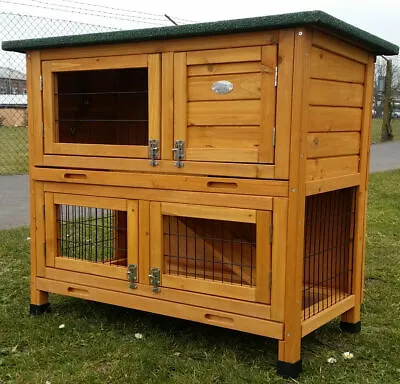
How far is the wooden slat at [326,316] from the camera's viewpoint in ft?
10.3

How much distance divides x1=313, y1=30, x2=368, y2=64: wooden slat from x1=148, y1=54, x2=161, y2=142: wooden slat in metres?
0.85

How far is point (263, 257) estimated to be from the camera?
3.07 meters

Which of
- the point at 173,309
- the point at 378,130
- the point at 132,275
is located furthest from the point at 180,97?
the point at 378,130

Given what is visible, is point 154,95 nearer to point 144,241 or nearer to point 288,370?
point 144,241

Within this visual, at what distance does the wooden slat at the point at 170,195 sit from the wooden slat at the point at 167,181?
2cm

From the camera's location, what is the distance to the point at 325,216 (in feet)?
12.4

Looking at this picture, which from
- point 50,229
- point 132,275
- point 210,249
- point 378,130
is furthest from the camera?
point 378,130

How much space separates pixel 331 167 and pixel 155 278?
115 centimetres

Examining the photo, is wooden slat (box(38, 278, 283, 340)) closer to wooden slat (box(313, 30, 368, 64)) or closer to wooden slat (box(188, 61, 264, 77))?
wooden slat (box(188, 61, 264, 77))

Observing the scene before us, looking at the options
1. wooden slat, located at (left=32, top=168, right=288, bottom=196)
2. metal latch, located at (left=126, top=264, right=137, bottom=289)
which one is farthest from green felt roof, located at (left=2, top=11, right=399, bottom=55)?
metal latch, located at (left=126, top=264, right=137, bottom=289)

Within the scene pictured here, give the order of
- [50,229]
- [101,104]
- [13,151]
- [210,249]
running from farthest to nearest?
[13,151]
[101,104]
[210,249]
[50,229]

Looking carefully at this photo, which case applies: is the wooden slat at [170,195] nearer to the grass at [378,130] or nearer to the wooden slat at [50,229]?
the wooden slat at [50,229]

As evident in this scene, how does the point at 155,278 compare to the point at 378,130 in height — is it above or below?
below

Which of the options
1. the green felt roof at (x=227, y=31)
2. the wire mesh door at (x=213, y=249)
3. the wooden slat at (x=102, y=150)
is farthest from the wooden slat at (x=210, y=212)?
the green felt roof at (x=227, y=31)
